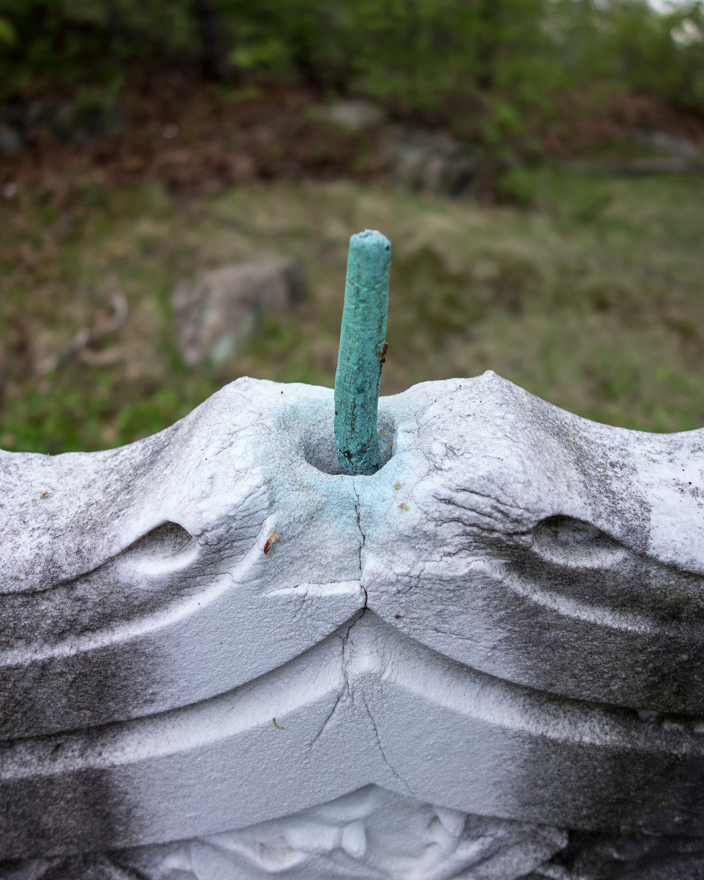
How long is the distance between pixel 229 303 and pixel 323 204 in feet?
5.71

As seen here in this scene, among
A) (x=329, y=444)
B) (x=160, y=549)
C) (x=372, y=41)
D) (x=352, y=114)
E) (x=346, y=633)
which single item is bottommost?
(x=352, y=114)

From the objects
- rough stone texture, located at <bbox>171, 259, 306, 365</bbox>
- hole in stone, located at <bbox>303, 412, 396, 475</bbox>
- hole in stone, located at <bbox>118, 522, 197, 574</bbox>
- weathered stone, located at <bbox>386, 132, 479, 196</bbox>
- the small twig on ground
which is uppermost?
hole in stone, located at <bbox>303, 412, 396, 475</bbox>

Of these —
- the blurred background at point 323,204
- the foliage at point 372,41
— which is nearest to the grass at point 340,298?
the blurred background at point 323,204

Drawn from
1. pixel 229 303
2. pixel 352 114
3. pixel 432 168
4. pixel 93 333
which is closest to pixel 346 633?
pixel 229 303

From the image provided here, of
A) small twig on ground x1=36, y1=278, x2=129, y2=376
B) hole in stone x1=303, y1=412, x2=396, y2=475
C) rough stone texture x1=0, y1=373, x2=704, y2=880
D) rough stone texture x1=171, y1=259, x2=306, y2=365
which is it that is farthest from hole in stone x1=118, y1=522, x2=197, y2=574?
small twig on ground x1=36, y1=278, x2=129, y2=376

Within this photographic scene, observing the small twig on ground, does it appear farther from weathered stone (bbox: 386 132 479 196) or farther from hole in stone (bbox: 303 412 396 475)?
hole in stone (bbox: 303 412 396 475)

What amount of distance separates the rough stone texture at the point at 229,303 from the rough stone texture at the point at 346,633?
252cm

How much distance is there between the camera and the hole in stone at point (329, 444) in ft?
4.03

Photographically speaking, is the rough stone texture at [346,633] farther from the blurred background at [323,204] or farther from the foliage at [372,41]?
the foliage at [372,41]

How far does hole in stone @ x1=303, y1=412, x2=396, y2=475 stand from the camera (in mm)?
1228

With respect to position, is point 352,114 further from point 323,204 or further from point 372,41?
point 323,204

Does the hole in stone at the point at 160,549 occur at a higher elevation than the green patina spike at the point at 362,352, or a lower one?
lower

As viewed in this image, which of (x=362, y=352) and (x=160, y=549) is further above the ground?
(x=362, y=352)

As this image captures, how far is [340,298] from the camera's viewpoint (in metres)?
4.30
